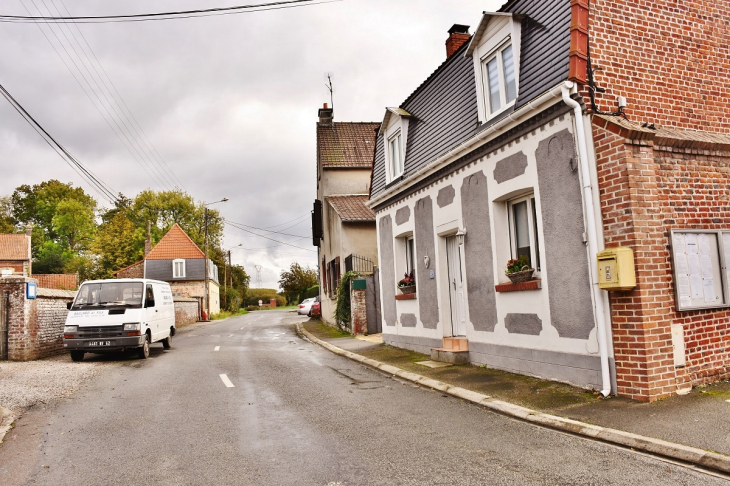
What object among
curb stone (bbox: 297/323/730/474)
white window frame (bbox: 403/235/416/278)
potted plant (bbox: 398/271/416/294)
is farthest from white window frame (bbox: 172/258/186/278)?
curb stone (bbox: 297/323/730/474)

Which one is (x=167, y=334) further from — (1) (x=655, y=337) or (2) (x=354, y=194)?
(1) (x=655, y=337)

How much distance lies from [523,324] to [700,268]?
270 centimetres

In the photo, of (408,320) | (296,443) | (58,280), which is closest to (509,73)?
(408,320)

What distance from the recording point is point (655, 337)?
22.0ft

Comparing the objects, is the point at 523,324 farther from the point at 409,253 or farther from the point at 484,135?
the point at 409,253

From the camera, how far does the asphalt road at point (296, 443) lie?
15.0 ft

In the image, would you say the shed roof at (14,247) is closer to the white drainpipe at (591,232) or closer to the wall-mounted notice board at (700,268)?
the white drainpipe at (591,232)

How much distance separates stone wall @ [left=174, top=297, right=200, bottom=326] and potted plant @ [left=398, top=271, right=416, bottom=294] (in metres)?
23.6

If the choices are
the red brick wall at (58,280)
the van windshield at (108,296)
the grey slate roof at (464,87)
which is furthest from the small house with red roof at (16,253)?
the grey slate roof at (464,87)

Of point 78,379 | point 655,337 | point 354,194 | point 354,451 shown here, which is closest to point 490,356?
point 655,337

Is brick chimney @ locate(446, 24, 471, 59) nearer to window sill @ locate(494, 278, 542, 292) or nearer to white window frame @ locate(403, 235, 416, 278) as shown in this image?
white window frame @ locate(403, 235, 416, 278)

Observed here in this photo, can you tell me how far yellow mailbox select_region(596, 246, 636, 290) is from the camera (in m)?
6.65

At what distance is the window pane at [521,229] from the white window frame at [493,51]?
5.55ft

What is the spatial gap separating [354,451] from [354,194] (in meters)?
20.0
